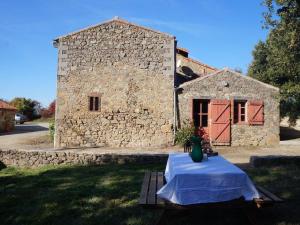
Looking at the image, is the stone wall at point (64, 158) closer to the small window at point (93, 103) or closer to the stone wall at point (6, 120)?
the small window at point (93, 103)

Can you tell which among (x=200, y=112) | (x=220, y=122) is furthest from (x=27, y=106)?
(x=220, y=122)

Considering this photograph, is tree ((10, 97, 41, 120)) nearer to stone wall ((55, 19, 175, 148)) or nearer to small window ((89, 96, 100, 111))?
stone wall ((55, 19, 175, 148))

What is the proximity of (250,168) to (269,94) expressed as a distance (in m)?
7.58

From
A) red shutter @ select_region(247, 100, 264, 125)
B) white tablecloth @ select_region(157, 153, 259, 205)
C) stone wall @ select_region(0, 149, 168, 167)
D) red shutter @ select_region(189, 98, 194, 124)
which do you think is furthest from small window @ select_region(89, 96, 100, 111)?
white tablecloth @ select_region(157, 153, 259, 205)

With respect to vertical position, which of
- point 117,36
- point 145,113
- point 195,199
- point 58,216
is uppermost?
point 117,36

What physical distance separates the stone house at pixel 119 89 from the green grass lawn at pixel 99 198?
5.20m

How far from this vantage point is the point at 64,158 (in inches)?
408

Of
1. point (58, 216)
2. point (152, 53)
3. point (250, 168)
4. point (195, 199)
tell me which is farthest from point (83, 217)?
point (152, 53)

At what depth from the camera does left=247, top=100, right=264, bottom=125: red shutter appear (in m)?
14.9

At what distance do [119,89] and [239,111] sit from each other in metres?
5.65

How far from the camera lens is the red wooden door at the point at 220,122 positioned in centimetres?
1466

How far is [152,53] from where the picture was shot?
14664 millimetres

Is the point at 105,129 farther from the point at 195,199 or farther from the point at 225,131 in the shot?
the point at 195,199

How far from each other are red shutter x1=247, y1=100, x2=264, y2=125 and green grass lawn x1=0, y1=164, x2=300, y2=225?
656 cm
